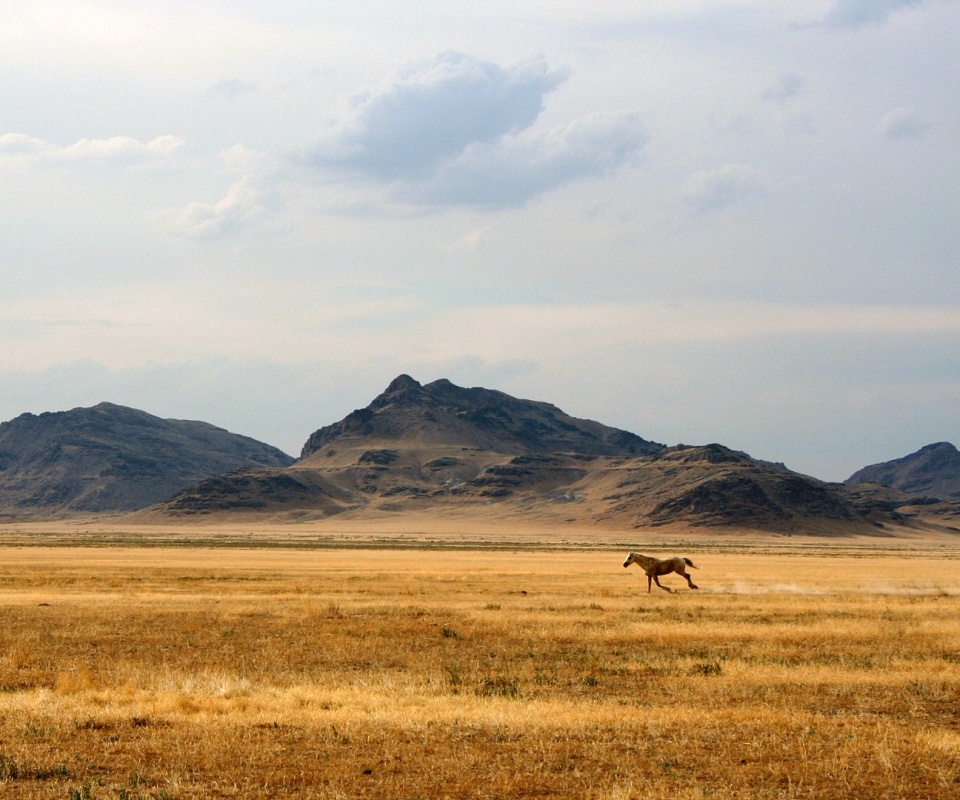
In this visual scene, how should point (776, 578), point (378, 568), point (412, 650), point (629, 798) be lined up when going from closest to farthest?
1. point (629, 798)
2. point (412, 650)
3. point (776, 578)
4. point (378, 568)

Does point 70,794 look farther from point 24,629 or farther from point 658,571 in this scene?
point 658,571

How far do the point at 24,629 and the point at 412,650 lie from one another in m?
10.1

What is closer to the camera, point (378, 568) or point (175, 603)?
point (175, 603)

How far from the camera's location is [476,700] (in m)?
17.8

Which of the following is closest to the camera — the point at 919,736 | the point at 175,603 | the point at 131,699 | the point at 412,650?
the point at 919,736

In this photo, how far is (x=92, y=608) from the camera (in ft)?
111

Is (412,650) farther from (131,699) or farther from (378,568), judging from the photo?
(378,568)

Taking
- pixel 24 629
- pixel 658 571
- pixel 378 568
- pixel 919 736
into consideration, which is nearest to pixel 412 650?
pixel 24 629

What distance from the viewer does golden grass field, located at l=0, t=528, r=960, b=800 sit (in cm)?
1288

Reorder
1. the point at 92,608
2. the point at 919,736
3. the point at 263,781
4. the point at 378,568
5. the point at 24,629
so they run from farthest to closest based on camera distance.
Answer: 1. the point at 378,568
2. the point at 92,608
3. the point at 24,629
4. the point at 919,736
5. the point at 263,781

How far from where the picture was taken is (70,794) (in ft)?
39.3

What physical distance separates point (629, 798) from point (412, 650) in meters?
13.3

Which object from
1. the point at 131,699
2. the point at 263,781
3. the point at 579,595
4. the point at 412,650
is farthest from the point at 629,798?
the point at 579,595

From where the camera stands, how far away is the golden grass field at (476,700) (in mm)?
12875
